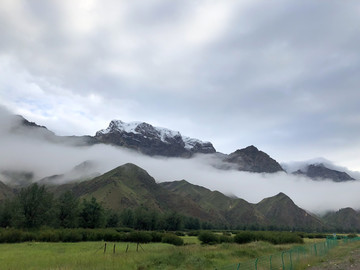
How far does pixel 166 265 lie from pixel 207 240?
43.0 meters

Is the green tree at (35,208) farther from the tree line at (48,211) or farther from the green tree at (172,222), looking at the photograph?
the green tree at (172,222)

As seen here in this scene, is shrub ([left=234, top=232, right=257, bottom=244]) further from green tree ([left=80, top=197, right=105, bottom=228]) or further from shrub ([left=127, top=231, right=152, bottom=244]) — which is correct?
green tree ([left=80, top=197, right=105, bottom=228])

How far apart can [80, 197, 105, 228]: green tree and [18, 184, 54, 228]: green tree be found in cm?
1067

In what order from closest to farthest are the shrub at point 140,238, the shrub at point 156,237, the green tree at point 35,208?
the shrub at point 140,238, the shrub at point 156,237, the green tree at point 35,208

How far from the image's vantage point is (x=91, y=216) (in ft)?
340

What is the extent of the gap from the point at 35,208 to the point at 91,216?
62.0ft

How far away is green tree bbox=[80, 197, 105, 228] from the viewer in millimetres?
102875

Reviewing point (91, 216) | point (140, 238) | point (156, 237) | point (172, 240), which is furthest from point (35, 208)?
point (172, 240)

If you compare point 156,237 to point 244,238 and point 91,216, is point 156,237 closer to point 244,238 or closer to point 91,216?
point 244,238

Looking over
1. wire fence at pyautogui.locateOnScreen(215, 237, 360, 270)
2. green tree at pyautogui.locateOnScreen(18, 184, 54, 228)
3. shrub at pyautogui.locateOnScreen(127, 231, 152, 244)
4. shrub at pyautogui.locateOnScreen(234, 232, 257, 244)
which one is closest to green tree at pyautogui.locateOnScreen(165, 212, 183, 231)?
green tree at pyautogui.locateOnScreen(18, 184, 54, 228)

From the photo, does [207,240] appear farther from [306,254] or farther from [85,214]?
[85,214]

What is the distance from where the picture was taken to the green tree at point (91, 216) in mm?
102875

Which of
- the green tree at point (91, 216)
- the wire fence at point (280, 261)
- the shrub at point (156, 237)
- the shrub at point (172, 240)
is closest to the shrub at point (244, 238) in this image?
the shrub at point (172, 240)

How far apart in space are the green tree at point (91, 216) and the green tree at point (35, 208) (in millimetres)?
10667
